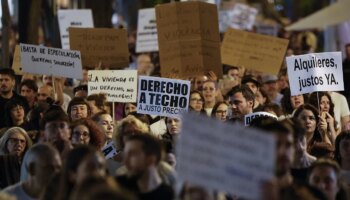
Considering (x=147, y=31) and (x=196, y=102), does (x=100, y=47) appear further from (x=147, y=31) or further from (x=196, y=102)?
(x=147, y=31)

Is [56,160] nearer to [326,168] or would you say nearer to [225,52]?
[326,168]

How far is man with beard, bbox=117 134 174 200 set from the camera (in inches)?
348

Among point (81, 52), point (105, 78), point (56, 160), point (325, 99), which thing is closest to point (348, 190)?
point (56, 160)

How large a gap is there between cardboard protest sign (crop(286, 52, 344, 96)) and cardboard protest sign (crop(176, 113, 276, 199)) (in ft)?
24.5

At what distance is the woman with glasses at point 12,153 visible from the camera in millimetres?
11961

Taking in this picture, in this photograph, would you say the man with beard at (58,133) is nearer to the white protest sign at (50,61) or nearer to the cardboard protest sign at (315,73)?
the cardboard protest sign at (315,73)

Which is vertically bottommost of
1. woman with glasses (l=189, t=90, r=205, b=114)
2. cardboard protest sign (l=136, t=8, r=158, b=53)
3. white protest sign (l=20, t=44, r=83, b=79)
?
woman with glasses (l=189, t=90, r=205, b=114)

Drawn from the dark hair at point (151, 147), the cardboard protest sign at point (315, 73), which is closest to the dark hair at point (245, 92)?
the cardboard protest sign at point (315, 73)

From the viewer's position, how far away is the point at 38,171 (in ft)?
31.8

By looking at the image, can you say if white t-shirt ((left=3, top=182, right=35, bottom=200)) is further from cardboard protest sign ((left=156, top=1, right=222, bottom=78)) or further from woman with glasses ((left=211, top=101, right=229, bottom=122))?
cardboard protest sign ((left=156, top=1, right=222, bottom=78))

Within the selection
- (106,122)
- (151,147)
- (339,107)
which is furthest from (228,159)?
(339,107)

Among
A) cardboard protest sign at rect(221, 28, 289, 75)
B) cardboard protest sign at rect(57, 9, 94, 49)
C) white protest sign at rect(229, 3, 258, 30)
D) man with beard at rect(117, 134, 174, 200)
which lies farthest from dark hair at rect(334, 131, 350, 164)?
white protest sign at rect(229, 3, 258, 30)

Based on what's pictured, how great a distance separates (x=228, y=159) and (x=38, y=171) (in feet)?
7.59

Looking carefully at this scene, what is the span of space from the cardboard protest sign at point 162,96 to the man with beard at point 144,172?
5424 mm
